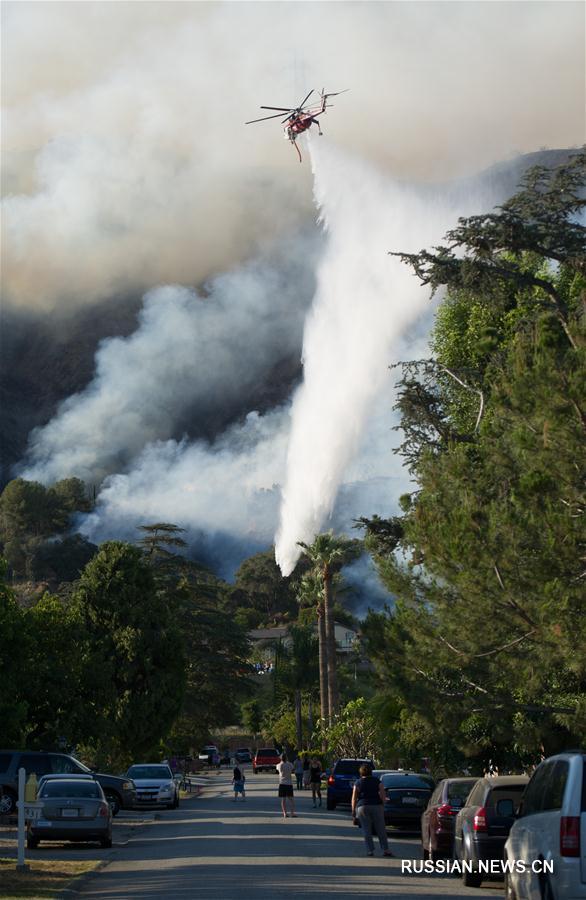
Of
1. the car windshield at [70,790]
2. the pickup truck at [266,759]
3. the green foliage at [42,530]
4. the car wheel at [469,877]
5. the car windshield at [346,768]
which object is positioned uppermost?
the green foliage at [42,530]

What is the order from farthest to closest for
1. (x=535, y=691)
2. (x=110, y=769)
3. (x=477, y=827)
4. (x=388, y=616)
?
(x=110, y=769), (x=388, y=616), (x=535, y=691), (x=477, y=827)

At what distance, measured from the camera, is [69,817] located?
24.8m

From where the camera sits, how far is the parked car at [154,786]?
42219 millimetres

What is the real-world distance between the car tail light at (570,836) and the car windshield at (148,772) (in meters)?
34.3

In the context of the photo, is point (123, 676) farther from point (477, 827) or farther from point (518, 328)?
point (477, 827)

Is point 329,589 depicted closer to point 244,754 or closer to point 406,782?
point 406,782

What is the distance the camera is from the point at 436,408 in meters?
38.9

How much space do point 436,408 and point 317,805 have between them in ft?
51.6

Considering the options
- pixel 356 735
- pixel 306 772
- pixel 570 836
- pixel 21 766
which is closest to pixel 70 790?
pixel 21 766

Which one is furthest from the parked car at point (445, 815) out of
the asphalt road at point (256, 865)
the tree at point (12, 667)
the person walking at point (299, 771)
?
the person walking at point (299, 771)

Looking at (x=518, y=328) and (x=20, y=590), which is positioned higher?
(x=20, y=590)

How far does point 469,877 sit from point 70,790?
32.4ft

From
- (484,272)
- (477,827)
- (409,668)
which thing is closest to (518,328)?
(484,272)

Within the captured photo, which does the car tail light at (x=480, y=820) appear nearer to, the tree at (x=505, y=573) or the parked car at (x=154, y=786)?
the tree at (x=505, y=573)
